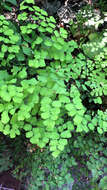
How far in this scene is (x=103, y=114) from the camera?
4.61 ft

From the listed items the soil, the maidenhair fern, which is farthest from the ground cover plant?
the soil

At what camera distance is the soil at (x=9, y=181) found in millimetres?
2019

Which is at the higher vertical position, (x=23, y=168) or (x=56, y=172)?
(x=56, y=172)

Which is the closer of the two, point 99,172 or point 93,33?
point 99,172

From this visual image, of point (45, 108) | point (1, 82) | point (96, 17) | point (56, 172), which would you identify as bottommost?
point (56, 172)

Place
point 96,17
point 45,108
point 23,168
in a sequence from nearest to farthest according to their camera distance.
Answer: point 45,108
point 23,168
point 96,17

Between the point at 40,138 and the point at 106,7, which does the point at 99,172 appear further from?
the point at 106,7

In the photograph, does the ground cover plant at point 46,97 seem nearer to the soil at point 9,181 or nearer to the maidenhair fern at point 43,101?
the maidenhair fern at point 43,101

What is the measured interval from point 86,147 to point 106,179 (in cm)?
41

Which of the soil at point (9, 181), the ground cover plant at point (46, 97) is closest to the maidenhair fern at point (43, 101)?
the ground cover plant at point (46, 97)

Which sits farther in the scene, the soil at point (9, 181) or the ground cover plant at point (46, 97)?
the soil at point (9, 181)

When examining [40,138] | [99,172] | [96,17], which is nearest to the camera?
[40,138]

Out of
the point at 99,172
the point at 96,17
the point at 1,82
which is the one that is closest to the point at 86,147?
the point at 99,172

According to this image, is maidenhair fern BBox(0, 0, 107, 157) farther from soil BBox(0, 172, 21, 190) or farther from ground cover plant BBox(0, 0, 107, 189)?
soil BBox(0, 172, 21, 190)
